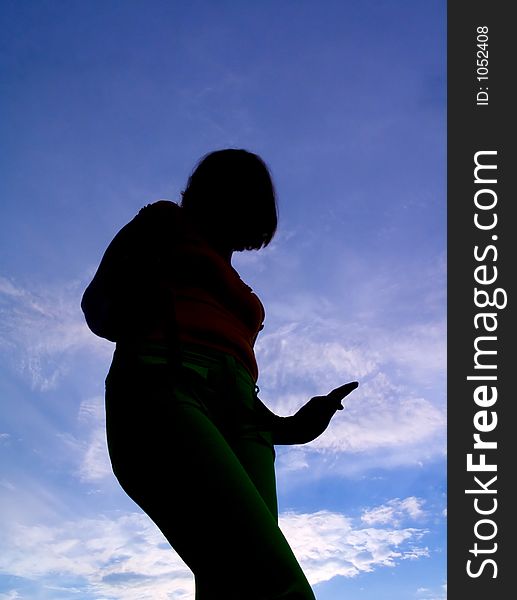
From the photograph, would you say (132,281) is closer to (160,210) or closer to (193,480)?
(160,210)

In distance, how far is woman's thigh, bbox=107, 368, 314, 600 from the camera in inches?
48.8

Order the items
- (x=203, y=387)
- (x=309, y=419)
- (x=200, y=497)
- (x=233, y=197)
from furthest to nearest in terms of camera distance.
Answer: (x=233, y=197)
(x=309, y=419)
(x=203, y=387)
(x=200, y=497)

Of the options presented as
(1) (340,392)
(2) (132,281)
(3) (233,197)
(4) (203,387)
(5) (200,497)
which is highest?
(3) (233,197)

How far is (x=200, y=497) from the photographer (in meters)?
1.30

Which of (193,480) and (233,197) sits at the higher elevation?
(233,197)

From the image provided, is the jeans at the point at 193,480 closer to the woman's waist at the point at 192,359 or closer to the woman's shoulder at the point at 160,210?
the woman's waist at the point at 192,359

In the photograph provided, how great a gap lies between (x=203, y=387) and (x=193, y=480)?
0.98 feet

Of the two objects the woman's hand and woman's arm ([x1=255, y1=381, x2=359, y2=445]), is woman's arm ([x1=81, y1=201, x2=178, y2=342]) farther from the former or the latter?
the woman's hand

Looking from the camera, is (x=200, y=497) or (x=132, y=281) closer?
(x=200, y=497)

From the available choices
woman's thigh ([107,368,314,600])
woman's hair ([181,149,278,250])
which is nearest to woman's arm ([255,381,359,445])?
woman's thigh ([107,368,314,600])

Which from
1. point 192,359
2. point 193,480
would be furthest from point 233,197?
point 193,480

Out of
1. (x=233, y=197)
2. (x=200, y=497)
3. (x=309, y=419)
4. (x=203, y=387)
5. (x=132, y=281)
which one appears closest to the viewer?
(x=200, y=497)

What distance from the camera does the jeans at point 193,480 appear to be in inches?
48.9

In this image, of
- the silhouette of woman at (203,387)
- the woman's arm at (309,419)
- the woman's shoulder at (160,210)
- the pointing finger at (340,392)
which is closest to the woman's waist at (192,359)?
the silhouette of woman at (203,387)
